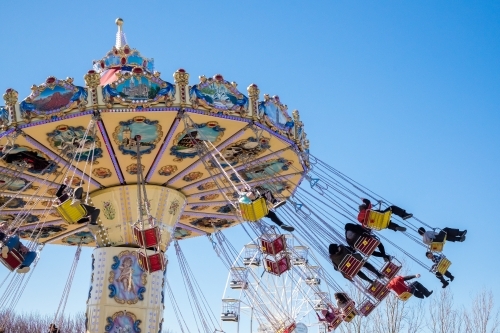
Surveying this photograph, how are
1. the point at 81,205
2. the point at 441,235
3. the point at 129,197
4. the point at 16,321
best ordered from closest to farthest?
the point at 81,205
the point at 441,235
the point at 129,197
the point at 16,321

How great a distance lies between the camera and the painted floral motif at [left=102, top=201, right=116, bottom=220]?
47.9 feet

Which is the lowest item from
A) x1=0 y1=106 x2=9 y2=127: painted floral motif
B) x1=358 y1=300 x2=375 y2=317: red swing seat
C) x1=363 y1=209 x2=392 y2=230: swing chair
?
x1=363 y1=209 x2=392 y2=230: swing chair

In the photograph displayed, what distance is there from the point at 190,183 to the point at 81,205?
4.73 meters

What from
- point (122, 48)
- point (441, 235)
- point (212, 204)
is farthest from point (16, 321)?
point (441, 235)

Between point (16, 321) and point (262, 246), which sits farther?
point (16, 321)

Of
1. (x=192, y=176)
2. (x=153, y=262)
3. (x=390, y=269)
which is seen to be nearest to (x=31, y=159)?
(x=192, y=176)

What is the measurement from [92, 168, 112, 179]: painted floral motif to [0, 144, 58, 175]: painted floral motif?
782 millimetres

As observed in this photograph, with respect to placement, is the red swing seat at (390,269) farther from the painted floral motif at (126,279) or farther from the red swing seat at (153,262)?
the painted floral motif at (126,279)

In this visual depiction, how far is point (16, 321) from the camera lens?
3891 cm

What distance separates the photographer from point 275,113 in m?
13.1

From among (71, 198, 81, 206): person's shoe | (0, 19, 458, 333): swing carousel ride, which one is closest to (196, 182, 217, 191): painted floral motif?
(0, 19, 458, 333): swing carousel ride

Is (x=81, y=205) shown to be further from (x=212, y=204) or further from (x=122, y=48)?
(x=212, y=204)

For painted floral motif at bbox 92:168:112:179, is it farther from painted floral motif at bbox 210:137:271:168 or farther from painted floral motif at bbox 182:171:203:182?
painted floral motif at bbox 210:137:271:168

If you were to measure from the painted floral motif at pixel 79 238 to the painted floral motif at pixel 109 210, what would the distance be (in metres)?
3.77
